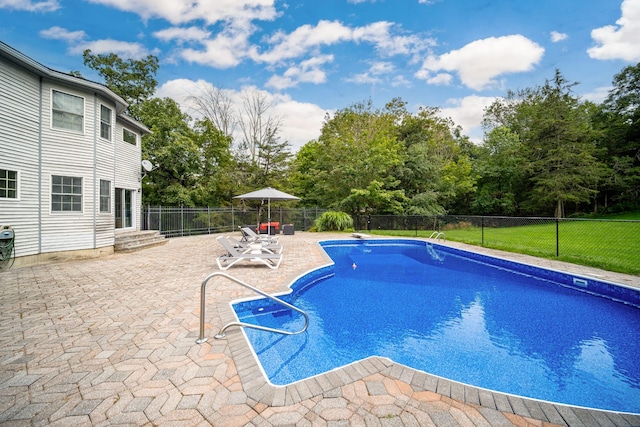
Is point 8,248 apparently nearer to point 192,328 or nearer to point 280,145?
point 192,328

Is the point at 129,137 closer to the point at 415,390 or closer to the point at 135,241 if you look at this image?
the point at 135,241

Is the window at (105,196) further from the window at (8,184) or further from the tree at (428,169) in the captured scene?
the tree at (428,169)

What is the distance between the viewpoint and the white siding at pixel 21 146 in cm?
706

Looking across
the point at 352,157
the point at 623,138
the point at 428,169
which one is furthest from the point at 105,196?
the point at 623,138

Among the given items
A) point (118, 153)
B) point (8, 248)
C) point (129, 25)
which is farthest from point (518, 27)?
point (8, 248)

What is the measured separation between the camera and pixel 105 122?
9.65 m

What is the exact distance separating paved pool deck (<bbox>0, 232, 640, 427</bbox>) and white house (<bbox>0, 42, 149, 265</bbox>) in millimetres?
4912

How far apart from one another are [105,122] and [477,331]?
1267cm

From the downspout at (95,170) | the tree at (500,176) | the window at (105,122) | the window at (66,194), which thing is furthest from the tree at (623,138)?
the window at (66,194)

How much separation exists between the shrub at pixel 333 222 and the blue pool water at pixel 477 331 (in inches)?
355

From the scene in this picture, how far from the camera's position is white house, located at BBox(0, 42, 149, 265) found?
283 inches

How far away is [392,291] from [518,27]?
47.4 ft

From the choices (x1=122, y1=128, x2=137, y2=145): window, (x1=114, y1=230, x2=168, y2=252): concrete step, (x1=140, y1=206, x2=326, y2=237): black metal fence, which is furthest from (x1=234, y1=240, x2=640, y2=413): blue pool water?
(x1=122, y1=128, x2=137, y2=145): window

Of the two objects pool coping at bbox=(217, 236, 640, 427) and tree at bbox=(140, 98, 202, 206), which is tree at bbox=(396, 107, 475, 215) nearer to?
tree at bbox=(140, 98, 202, 206)
